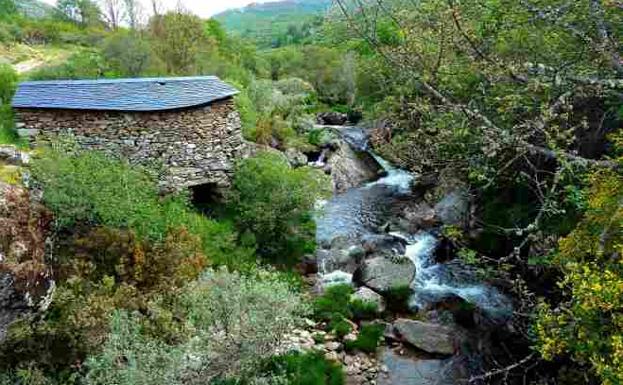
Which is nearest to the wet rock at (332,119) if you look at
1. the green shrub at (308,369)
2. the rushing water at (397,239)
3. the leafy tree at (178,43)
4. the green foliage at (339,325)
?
the rushing water at (397,239)

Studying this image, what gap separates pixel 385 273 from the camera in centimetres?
1531

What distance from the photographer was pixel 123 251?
9.95 meters

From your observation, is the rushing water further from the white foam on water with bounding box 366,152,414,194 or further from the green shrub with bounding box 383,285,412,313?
the green shrub with bounding box 383,285,412,313

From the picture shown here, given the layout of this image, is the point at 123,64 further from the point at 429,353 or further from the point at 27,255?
the point at 429,353

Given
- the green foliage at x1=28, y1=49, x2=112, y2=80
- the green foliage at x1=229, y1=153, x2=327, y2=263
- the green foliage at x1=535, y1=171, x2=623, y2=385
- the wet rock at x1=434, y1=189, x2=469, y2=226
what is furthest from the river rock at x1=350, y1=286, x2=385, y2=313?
the green foliage at x1=28, y1=49, x2=112, y2=80

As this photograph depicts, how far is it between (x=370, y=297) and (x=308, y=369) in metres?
4.09

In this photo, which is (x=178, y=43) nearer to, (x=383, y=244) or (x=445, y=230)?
(x=383, y=244)

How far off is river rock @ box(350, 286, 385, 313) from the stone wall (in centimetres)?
589

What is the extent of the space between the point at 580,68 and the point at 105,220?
32.6 ft

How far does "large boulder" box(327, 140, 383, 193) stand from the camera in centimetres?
2486

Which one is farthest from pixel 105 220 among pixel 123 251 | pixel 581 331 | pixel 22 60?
pixel 22 60

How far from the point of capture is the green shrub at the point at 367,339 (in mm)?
12297

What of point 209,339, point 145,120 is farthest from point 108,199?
point 209,339

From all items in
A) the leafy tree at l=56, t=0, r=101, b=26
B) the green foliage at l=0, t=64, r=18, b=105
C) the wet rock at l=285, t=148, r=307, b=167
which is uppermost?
the leafy tree at l=56, t=0, r=101, b=26
